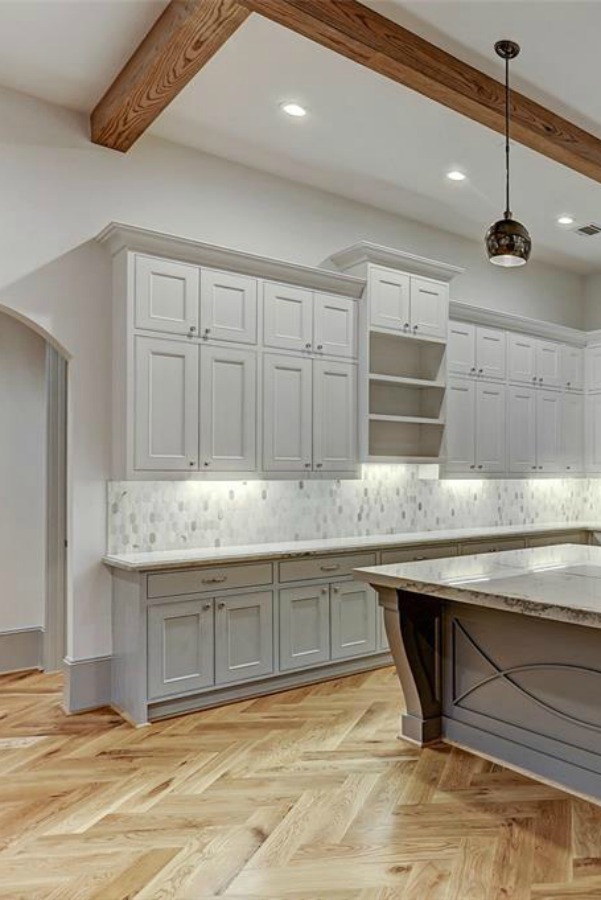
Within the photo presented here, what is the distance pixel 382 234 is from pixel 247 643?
3301mm

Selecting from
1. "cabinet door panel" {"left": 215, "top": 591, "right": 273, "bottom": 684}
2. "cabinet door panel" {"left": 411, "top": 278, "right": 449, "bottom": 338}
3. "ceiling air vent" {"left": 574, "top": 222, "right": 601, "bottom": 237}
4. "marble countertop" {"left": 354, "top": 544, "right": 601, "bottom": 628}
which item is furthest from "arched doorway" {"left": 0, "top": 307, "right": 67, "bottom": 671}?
"ceiling air vent" {"left": 574, "top": 222, "right": 601, "bottom": 237}

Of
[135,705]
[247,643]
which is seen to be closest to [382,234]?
[247,643]

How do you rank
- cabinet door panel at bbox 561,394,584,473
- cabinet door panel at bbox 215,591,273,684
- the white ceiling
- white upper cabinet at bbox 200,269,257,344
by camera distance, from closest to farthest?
the white ceiling → cabinet door panel at bbox 215,591,273,684 → white upper cabinet at bbox 200,269,257,344 → cabinet door panel at bbox 561,394,584,473

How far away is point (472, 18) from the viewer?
311 centimetres

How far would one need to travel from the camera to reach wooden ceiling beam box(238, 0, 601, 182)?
2838mm

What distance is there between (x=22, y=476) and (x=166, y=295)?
1690 millimetres

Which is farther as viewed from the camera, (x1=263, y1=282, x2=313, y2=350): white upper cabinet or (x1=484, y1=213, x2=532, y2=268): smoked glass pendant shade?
(x1=263, y1=282, x2=313, y2=350): white upper cabinet

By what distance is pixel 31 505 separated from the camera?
4.66 m

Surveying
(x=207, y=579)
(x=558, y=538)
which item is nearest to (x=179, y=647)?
(x=207, y=579)

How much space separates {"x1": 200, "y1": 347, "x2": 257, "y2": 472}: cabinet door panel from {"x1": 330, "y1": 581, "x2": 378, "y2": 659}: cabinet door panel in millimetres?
1023

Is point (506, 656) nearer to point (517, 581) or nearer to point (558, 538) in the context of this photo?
point (517, 581)

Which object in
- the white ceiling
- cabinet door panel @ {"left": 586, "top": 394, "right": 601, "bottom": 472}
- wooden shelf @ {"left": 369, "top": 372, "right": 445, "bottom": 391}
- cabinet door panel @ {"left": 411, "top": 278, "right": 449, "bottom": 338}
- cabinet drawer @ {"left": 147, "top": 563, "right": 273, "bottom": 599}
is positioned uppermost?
the white ceiling

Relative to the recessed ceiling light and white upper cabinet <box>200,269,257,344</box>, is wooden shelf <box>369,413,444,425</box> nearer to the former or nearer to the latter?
white upper cabinet <box>200,269,257,344</box>

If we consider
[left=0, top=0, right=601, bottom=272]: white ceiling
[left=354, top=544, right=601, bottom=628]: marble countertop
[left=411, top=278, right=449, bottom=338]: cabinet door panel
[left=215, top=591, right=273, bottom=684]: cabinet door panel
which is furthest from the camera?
[left=411, top=278, right=449, bottom=338]: cabinet door panel
